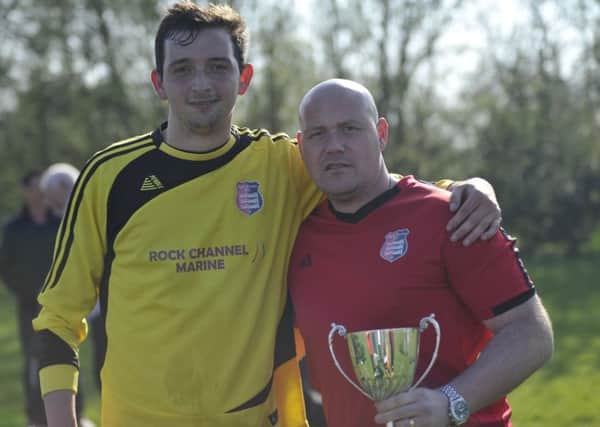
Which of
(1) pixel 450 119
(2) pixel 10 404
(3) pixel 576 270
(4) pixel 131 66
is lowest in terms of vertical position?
(3) pixel 576 270

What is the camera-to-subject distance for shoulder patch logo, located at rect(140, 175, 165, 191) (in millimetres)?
3199

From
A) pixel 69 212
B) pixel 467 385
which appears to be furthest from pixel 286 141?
pixel 467 385

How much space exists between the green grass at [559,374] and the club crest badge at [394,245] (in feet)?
18.4

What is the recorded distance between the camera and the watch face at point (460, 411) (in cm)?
271

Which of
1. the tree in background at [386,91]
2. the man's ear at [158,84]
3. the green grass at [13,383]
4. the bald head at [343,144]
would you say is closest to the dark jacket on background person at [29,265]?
the green grass at [13,383]

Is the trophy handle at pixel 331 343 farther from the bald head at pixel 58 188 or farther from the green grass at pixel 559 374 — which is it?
the green grass at pixel 559 374

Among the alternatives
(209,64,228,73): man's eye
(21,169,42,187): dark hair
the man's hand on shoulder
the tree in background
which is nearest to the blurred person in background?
(21,169,42,187): dark hair

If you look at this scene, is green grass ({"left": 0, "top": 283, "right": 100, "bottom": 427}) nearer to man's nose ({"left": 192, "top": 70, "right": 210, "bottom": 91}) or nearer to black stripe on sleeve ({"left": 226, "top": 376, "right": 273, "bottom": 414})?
black stripe on sleeve ({"left": 226, "top": 376, "right": 273, "bottom": 414})

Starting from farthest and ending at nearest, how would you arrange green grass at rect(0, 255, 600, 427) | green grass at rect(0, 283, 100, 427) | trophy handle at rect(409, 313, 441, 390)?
1. green grass at rect(0, 283, 100, 427)
2. green grass at rect(0, 255, 600, 427)
3. trophy handle at rect(409, 313, 441, 390)

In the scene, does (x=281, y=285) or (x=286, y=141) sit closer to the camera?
(x=281, y=285)

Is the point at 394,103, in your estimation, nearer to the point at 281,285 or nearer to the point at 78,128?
the point at 78,128

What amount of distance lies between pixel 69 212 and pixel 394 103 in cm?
2148

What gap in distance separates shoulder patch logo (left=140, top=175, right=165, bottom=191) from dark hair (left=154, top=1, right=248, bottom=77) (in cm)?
41

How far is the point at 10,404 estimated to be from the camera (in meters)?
10.7
